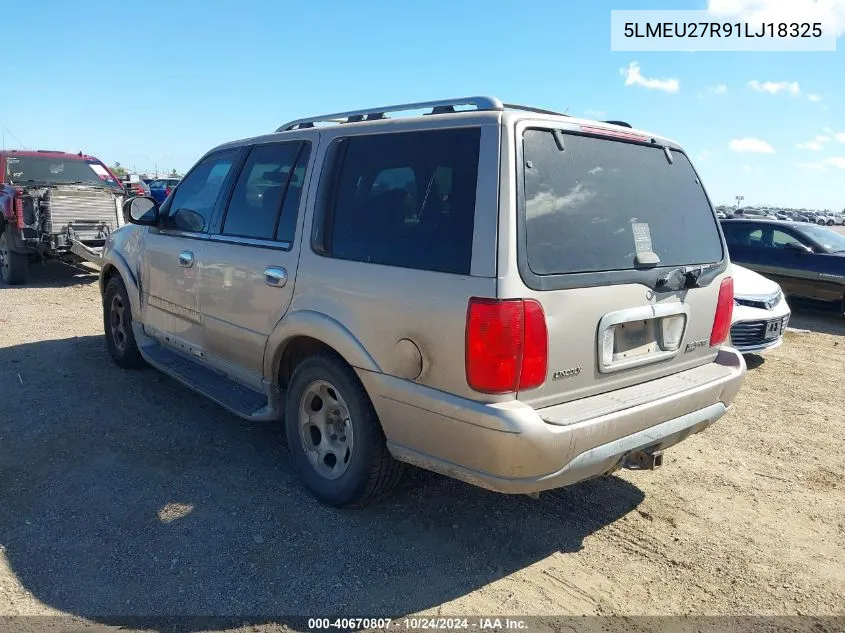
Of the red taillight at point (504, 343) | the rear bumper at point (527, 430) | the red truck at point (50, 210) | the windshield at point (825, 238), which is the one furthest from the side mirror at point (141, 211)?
the windshield at point (825, 238)

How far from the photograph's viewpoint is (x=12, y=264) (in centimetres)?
1033

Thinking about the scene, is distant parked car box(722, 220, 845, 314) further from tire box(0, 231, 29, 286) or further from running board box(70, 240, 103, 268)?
tire box(0, 231, 29, 286)

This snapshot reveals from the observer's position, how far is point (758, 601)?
282 centimetres

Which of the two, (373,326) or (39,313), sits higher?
(373,326)

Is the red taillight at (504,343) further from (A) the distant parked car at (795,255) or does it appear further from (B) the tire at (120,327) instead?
(A) the distant parked car at (795,255)

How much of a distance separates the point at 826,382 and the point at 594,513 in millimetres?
4108

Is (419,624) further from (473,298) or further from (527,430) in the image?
(473,298)

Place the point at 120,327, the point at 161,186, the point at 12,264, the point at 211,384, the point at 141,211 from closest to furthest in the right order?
the point at 211,384, the point at 141,211, the point at 120,327, the point at 12,264, the point at 161,186

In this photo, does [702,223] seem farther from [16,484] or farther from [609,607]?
[16,484]

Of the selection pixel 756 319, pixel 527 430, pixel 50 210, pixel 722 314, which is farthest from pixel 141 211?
pixel 50 210

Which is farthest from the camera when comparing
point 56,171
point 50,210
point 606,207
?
point 56,171

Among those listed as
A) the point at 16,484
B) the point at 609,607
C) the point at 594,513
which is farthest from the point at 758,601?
the point at 16,484

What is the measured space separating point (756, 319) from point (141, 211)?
580 centimetres

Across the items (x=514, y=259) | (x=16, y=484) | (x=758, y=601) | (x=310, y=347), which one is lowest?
(x=758, y=601)
